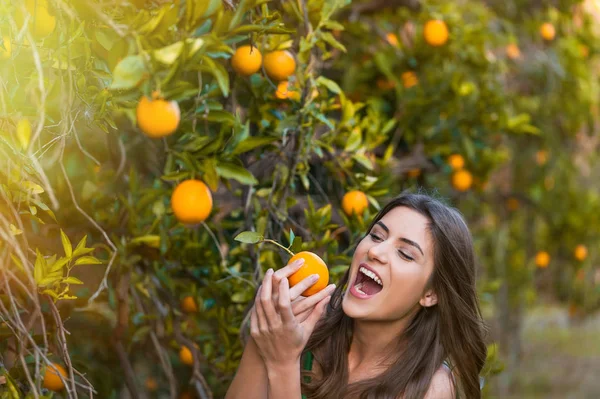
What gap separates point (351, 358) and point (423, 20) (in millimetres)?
1696

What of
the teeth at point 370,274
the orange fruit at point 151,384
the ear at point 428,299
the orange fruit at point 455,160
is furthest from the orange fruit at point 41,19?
the orange fruit at point 151,384

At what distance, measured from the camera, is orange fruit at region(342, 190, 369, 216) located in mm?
2223

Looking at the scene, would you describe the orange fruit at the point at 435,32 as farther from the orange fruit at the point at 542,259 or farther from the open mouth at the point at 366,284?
the orange fruit at the point at 542,259

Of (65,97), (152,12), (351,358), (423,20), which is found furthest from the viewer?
(423,20)

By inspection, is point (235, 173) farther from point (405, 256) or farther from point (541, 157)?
point (541, 157)

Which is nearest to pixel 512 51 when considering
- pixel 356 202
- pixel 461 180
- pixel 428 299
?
pixel 461 180

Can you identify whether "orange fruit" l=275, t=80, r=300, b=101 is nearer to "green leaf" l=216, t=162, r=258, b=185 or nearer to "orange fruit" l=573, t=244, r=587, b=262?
"green leaf" l=216, t=162, r=258, b=185

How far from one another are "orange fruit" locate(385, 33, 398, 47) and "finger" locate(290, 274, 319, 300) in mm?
1812

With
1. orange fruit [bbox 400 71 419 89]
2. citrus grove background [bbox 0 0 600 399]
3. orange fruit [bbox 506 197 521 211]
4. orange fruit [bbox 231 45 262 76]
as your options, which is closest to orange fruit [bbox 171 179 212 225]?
citrus grove background [bbox 0 0 600 399]

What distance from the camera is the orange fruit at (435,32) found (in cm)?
300

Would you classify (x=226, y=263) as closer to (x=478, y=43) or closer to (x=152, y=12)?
(x=152, y=12)

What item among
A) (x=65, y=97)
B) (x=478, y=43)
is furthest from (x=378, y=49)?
(x=65, y=97)

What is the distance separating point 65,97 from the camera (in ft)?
4.52

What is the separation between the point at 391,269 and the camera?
1699 millimetres
